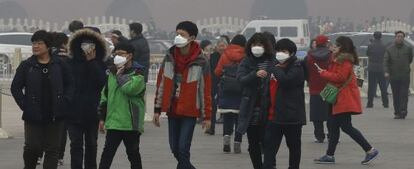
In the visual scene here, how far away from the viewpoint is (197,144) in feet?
51.8

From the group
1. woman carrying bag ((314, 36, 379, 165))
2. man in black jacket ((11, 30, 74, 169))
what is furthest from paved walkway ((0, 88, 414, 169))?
man in black jacket ((11, 30, 74, 169))

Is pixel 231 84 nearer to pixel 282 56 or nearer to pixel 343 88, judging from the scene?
pixel 343 88

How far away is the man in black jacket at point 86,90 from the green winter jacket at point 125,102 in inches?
9.1

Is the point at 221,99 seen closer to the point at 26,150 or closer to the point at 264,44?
the point at 264,44

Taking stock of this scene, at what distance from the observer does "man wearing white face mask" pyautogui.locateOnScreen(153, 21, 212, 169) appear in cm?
1108

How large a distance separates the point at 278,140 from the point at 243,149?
3.38 metres

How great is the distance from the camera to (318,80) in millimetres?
15305

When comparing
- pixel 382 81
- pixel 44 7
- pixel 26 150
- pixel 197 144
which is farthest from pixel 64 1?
pixel 26 150

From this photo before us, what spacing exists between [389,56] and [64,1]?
53884mm

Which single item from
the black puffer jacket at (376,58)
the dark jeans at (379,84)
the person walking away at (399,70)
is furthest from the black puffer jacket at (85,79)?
the black puffer jacket at (376,58)

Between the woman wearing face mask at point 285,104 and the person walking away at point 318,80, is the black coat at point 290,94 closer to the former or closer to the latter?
the woman wearing face mask at point 285,104

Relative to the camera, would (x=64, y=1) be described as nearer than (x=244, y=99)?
No

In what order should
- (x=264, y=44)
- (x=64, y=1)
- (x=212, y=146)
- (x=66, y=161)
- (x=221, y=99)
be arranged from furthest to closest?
(x=64, y=1) < (x=212, y=146) < (x=221, y=99) < (x=66, y=161) < (x=264, y=44)

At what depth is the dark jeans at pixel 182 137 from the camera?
11.0m
